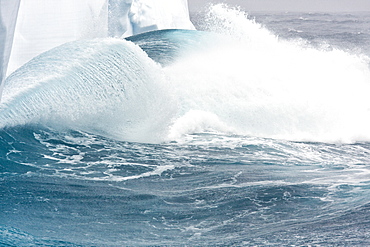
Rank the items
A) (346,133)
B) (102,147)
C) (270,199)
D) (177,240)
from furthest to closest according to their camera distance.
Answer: (346,133) → (102,147) → (270,199) → (177,240)

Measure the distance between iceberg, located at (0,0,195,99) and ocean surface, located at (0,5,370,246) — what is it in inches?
24.7

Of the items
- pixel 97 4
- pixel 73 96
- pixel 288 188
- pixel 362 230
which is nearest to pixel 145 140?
pixel 73 96

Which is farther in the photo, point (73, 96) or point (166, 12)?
point (166, 12)

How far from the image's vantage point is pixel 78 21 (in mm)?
9508

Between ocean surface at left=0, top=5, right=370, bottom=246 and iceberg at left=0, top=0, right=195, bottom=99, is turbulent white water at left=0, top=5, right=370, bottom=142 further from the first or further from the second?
iceberg at left=0, top=0, right=195, bottom=99

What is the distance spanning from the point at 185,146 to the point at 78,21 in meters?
4.66

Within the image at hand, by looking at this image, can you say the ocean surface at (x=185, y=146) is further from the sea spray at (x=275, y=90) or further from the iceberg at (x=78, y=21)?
the iceberg at (x=78, y=21)

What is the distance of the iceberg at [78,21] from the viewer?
858 centimetres

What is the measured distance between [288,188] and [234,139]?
6.15 feet

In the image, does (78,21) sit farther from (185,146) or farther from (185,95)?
(185,146)

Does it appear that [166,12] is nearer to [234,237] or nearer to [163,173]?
[163,173]

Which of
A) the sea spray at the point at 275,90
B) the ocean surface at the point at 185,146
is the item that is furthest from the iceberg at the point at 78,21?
the sea spray at the point at 275,90

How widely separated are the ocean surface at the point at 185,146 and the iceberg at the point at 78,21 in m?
0.63

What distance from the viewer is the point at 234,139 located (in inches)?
253
